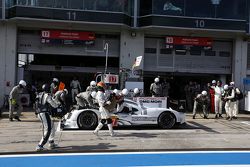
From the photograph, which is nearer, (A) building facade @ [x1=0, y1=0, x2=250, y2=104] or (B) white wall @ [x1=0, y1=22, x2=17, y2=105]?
(A) building facade @ [x1=0, y1=0, x2=250, y2=104]

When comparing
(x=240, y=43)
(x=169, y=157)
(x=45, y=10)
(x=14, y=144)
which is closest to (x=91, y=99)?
(x=14, y=144)

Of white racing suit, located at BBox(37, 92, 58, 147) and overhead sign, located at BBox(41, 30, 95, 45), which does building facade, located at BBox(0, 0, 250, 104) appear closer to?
overhead sign, located at BBox(41, 30, 95, 45)

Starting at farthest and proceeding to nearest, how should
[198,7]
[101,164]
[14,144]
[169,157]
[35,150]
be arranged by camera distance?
1. [198,7]
2. [14,144]
3. [35,150]
4. [169,157]
5. [101,164]

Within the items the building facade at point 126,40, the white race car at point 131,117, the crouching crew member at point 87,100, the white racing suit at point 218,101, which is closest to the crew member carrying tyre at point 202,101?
the white racing suit at point 218,101

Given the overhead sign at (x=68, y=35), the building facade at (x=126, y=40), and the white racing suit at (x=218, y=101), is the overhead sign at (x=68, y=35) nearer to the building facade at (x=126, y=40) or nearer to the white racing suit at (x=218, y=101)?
the building facade at (x=126, y=40)

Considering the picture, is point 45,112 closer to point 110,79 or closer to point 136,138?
point 136,138

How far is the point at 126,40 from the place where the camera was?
25172 millimetres

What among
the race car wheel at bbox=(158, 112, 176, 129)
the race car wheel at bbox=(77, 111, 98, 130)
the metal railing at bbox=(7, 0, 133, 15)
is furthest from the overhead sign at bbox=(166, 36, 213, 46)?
the race car wheel at bbox=(77, 111, 98, 130)

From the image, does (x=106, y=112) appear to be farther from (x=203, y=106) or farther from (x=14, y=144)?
(x=203, y=106)

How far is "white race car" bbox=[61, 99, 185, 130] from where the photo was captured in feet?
A: 48.9

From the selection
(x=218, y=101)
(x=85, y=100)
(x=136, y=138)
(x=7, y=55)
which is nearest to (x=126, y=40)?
(x=7, y=55)

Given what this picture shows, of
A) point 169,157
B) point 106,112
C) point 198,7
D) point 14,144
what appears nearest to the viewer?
point 169,157

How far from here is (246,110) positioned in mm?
23531

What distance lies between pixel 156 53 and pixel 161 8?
300 cm
